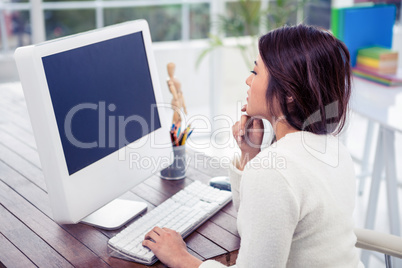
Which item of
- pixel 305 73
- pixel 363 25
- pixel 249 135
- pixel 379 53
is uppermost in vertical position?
pixel 305 73

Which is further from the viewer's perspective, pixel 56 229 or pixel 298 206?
pixel 56 229

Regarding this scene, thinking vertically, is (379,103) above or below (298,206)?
below

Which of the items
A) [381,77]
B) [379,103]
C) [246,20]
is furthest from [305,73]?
[246,20]

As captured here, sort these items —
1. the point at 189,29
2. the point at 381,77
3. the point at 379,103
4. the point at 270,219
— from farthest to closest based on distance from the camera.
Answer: the point at 189,29, the point at 381,77, the point at 379,103, the point at 270,219

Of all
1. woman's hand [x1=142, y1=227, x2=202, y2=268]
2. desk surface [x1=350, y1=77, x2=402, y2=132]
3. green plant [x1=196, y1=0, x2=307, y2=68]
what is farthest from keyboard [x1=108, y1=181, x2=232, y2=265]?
green plant [x1=196, y1=0, x2=307, y2=68]

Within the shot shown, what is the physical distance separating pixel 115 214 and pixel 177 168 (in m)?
0.29

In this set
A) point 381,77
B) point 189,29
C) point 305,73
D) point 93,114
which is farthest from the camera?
point 189,29

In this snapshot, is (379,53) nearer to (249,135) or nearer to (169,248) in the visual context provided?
(249,135)

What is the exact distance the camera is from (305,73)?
3.29 ft

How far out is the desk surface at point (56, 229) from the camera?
110 cm

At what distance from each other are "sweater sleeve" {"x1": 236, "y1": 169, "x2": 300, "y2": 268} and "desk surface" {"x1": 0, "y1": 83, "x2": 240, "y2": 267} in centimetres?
24

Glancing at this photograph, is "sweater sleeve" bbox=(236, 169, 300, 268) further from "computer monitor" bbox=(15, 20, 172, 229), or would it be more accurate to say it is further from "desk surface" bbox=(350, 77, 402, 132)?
"desk surface" bbox=(350, 77, 402, 132)

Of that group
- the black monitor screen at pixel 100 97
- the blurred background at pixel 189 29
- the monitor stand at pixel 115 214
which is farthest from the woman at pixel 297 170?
the blurred background at pixel 189 29

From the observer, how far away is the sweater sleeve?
894 millimetres
